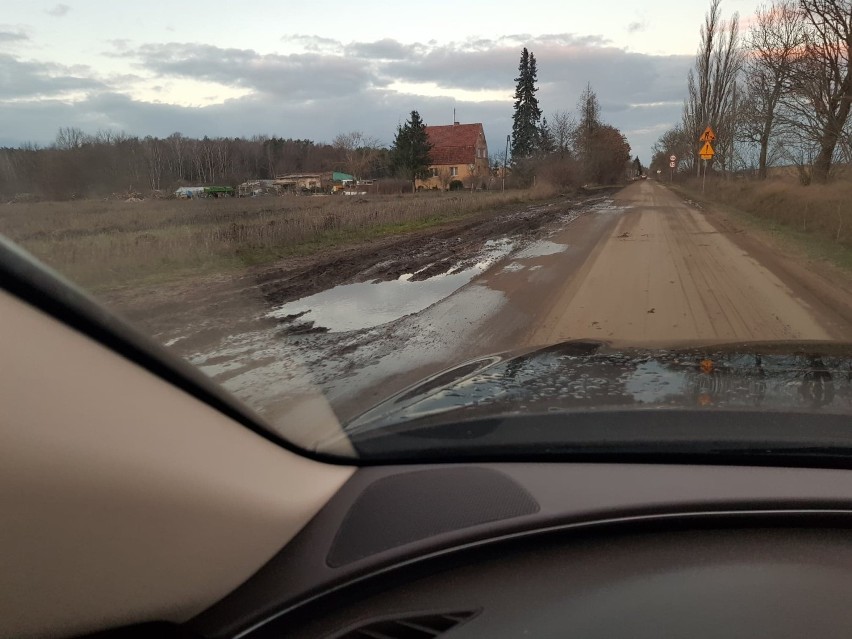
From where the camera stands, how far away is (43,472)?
134 cm

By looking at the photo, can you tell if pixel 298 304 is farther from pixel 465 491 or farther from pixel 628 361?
pixel 465 491

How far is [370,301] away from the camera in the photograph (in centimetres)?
983

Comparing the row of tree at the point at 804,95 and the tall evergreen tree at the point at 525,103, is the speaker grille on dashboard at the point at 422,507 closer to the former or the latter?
the row of tree at the point at 804,95

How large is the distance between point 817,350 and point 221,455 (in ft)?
10.4

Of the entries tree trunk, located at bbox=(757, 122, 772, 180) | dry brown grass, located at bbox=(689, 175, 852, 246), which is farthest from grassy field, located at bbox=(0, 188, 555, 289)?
tree trunk, located at bbox=(757, 122, 772, 180)

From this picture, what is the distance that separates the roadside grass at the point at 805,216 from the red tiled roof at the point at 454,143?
45352 mm

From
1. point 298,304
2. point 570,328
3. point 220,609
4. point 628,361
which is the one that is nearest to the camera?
point 220,609

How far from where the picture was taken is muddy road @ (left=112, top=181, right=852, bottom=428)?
621 centimetres

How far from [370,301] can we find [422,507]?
7.89m

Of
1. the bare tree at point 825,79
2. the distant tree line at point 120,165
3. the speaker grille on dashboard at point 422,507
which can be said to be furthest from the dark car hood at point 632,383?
the bare tree at point 825,79

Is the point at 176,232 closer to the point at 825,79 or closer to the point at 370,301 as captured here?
the point at 370,301

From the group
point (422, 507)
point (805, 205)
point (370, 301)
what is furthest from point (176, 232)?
point (805, 205)

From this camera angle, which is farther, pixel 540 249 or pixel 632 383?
pixel 540 249

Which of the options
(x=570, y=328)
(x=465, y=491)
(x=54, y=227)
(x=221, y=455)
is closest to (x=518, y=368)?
(x=465, y=491)
